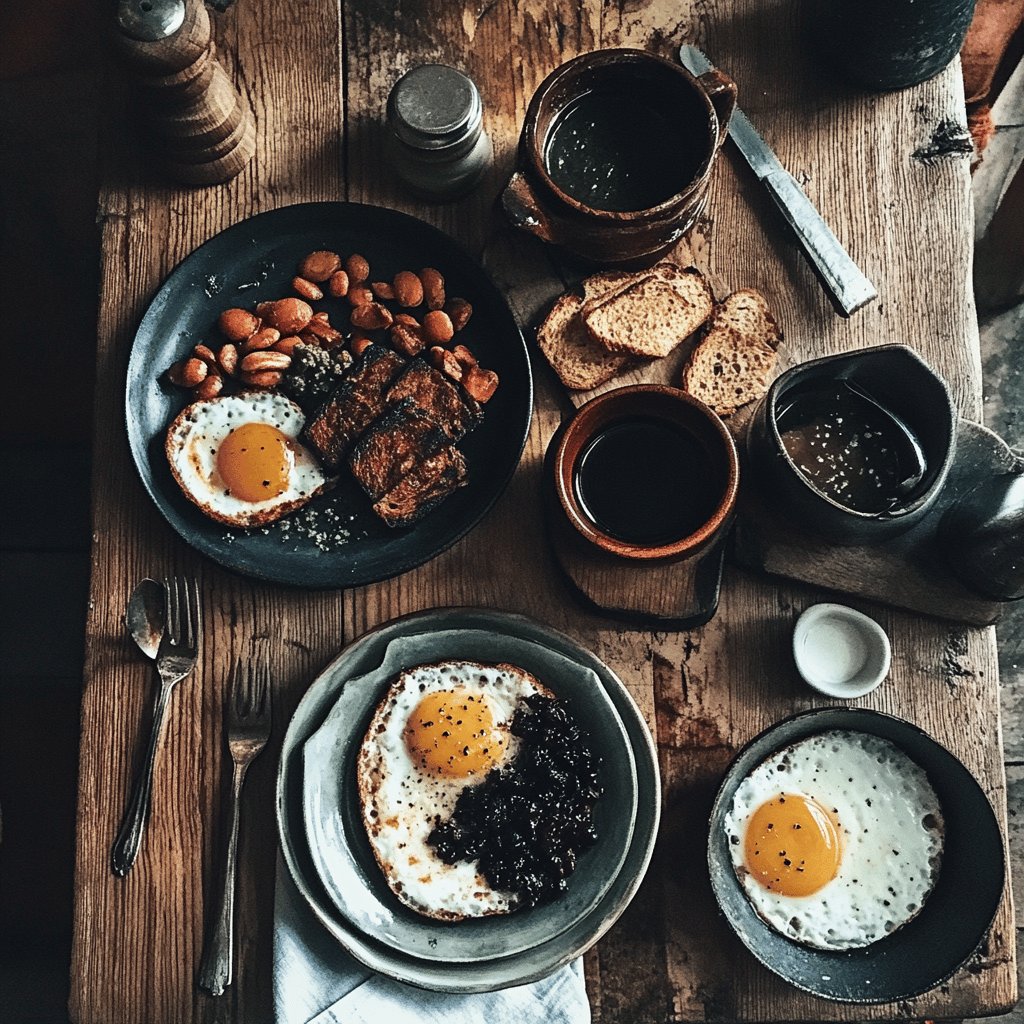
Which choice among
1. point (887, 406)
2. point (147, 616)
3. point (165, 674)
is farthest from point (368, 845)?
point (887, 406)

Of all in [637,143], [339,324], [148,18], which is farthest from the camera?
[339,324]

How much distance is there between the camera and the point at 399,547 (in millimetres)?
2016

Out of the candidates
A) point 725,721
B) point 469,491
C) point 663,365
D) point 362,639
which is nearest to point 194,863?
point 362,639

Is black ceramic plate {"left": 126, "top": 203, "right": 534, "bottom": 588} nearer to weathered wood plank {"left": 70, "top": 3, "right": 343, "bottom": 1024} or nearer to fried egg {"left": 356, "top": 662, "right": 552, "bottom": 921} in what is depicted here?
weathered wood plank {"left": 70, "top": 3, "right": 343, "bottom": 1024}

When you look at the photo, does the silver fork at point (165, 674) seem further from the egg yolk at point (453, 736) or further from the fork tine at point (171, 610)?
the egg yolk at point (453, 736)

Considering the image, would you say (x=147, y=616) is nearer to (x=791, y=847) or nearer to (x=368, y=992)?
(x=368, y=992)

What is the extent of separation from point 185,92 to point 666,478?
1130 millimetres

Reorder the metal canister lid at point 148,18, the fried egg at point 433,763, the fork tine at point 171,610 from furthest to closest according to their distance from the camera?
the fork tine at point 171,610
the fried egg at point 433,763
the metal canister lid at point 148,18

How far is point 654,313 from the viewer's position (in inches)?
80.5

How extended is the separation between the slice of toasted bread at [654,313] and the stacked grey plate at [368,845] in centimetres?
57

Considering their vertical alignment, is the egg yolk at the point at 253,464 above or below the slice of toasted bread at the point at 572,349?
below

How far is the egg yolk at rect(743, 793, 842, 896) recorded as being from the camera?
1.89 metres

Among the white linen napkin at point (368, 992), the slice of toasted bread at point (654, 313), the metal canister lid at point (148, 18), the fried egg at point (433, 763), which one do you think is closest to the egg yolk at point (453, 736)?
the fried egg at point (433, 763)

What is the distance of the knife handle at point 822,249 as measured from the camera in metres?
2.05
